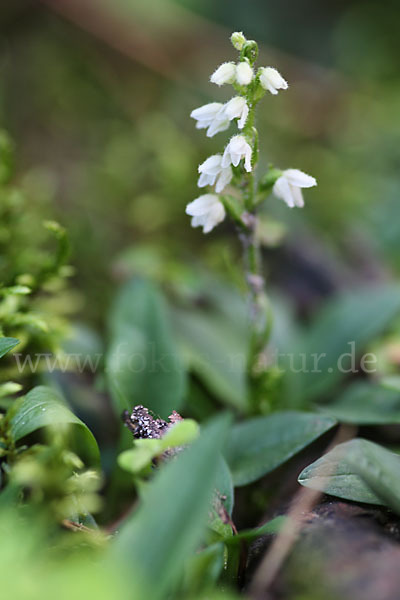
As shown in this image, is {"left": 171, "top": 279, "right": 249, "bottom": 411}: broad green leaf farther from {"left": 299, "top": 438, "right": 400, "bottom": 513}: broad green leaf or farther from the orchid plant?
{"left": 299, "top": 438, "right": 400, "bottom": 513}: broad green leaf

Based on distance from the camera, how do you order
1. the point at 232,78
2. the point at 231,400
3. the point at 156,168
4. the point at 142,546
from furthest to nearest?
1. the point at 156,168
2. the point at 231,400
3. the point at 232,78
4. the point at 142,546

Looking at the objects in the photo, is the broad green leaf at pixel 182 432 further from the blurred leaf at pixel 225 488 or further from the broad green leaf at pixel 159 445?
the blurred leaf at pixel 225 488

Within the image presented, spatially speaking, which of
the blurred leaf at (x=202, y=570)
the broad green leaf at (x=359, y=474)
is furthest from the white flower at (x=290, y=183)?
the blurred leaf at (x=202, y=570)

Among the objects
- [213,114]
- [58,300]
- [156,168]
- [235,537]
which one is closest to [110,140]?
[156,168]

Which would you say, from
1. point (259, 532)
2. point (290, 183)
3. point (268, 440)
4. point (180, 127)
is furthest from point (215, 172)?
point (180, 127)

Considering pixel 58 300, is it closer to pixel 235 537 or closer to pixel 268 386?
pixel 268 386

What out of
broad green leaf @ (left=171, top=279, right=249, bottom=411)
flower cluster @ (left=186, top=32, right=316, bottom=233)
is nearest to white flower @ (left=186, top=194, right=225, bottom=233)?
flower cluster @ (left=186, top=32, right=316, bottom=233)
